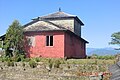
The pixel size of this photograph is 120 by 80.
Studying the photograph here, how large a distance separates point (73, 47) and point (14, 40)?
9270mm

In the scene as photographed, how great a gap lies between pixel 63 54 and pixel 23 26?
7.19 m

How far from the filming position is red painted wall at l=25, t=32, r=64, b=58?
115 feet

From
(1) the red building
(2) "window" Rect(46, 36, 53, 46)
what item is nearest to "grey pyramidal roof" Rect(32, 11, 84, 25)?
(1) the red building

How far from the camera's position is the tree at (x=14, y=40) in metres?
35.5

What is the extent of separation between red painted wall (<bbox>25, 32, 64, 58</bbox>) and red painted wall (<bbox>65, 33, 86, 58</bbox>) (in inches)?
46.5

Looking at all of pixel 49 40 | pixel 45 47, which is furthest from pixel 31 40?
pixel 49 40

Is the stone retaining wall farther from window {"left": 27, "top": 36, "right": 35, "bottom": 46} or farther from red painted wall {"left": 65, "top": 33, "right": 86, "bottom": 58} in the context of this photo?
red painted wall {"left": 65, "top": 33, "right": 86, "bottom": 58}

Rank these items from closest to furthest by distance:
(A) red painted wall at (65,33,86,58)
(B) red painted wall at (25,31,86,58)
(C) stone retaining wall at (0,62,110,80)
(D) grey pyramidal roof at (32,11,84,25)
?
(C) stone retaining wall at (0,62,110,80) → (B) red painted wall at (25,31,86,58) → (A) red painted wall at (65,33,86,58) → (D) grey pyramidal roof at (32,11,84,25)

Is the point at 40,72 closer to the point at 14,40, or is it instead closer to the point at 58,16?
the point at 14,40

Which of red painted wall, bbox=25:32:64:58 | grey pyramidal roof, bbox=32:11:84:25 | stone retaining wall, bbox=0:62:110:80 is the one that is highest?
grey pyramidal roof, bbox=32:11:84:25

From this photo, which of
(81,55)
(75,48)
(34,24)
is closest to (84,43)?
(81,55)

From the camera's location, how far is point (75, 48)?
135ft

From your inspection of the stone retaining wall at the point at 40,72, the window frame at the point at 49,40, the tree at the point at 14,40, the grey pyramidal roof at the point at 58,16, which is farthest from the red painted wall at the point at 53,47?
the stone retaining wall at the point at 40,72

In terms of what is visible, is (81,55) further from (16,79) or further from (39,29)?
(16,79)
